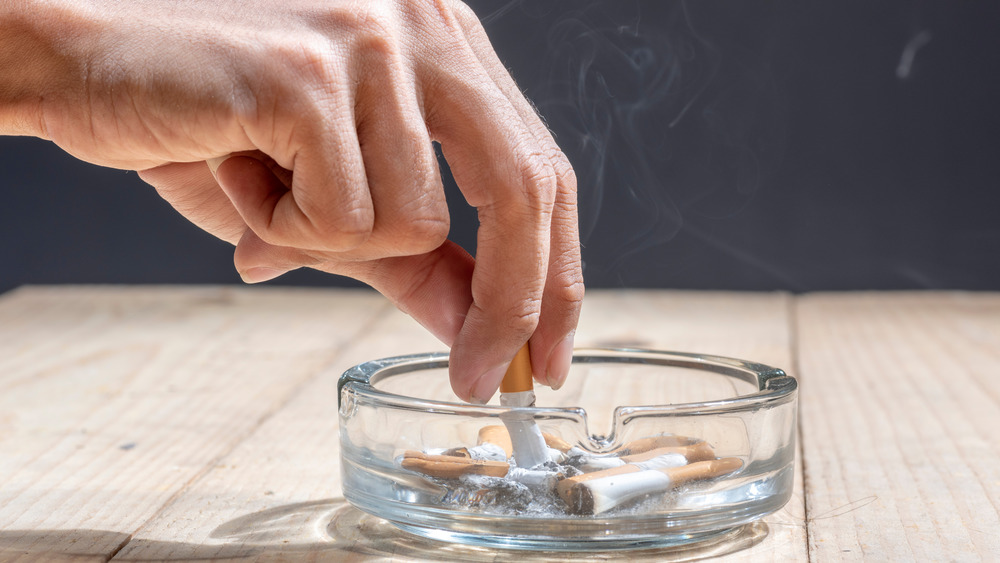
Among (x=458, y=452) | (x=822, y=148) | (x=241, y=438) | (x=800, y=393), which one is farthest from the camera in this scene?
(x=822, y=148)

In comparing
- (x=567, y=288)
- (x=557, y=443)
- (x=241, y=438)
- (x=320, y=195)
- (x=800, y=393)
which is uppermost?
(x=320, y=195)

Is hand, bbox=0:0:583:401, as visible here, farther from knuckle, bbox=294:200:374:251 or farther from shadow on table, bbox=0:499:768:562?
shadow on table, bbox=0:499:768:562

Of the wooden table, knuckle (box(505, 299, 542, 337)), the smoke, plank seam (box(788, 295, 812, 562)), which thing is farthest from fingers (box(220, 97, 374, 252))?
the smoke

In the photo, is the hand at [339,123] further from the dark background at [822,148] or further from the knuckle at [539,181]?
the dark background at [822,148]

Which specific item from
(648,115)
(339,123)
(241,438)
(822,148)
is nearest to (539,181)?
(339,123)

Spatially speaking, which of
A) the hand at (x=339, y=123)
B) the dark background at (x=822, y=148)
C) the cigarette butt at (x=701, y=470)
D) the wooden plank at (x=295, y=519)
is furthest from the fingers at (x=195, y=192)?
the dark background at (x=822, y=148)

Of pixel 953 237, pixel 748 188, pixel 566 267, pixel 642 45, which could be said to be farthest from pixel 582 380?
pixel 953 237

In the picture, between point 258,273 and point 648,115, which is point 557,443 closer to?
point 258,273
